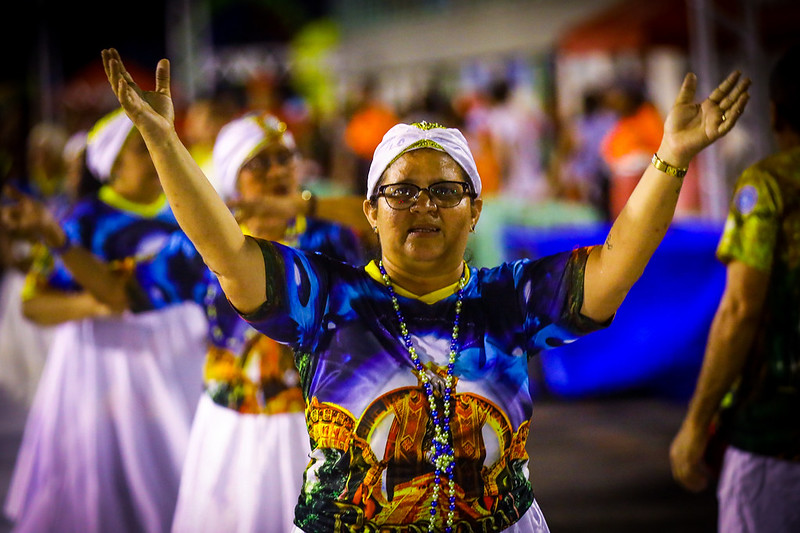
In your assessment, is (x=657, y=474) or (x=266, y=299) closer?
(x=266, y=299)

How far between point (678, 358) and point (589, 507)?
2.48 m

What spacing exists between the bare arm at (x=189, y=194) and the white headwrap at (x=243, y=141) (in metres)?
1.36

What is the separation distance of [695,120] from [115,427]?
3.18 m

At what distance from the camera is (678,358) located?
7098 millimetres

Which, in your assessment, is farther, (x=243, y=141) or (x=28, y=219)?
(x=28, y=219)

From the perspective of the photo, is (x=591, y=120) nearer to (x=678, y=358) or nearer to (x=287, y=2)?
(x=678, y=358)

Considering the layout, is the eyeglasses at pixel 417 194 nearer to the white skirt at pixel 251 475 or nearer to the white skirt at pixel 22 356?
the white skirt at pixel 251 475

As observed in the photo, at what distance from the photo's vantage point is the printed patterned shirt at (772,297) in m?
2.81

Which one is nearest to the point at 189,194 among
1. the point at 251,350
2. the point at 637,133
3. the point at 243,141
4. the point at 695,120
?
the point at 695,120

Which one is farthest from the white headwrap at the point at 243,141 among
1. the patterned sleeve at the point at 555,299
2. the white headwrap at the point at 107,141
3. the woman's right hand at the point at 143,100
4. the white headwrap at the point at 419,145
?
the patterned sleeve at the point at 555,299

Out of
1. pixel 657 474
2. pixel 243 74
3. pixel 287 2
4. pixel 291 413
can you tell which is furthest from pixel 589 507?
pixel 287 2

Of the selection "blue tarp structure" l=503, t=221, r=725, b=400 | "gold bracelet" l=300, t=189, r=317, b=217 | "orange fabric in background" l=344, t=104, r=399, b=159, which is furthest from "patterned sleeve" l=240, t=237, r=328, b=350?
"orange fabric in background" l=344, t=104, r=399, b=159

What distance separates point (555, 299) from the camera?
2182 millimetres

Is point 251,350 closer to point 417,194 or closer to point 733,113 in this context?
point 417,194
